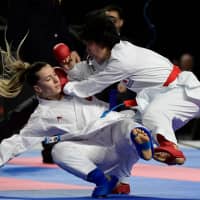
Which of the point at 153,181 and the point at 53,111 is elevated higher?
the point at 53,111

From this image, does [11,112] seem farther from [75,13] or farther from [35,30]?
[75,13]

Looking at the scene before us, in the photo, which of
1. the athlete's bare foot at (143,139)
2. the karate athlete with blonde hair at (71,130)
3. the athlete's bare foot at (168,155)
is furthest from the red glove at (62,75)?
the athlete's bare foot at (168,155)

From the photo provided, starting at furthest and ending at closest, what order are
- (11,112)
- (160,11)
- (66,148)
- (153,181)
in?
(160,11) < (11,112) < (153,181) < (66,148)

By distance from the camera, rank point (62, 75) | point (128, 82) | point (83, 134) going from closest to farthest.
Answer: point (83, 134) < point (62, 75) < point (128, 82)

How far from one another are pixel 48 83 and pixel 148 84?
28.3 inches

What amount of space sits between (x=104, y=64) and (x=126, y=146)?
61 cm

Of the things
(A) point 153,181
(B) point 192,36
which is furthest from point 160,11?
(A) point 153,181

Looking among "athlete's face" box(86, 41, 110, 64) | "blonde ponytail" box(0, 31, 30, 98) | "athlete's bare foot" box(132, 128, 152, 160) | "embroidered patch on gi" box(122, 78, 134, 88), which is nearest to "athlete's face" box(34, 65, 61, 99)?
"blonde ponytail" box(0, 31, 30, 98)

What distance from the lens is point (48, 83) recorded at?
5.30 metres

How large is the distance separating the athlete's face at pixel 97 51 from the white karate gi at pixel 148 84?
42 millimetres

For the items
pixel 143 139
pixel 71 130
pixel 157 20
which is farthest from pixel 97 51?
pixel 157 20

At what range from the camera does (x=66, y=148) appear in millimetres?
5090

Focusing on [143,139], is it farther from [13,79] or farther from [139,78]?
[13,79]

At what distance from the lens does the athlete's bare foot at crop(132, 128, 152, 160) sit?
4719 millimetres
